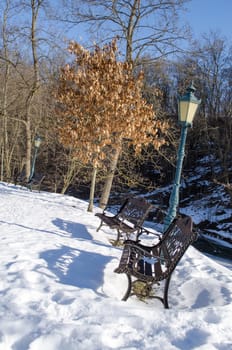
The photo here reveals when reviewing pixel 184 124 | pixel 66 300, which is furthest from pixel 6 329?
pixel 184 124

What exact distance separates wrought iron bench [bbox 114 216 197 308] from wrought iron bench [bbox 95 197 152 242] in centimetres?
129

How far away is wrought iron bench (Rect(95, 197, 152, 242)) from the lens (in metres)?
5.47

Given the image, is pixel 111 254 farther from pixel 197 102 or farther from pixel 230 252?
pixel 230 252

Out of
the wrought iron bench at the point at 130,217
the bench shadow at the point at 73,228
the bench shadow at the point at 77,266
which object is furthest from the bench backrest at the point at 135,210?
the bench shadow at the point at 77,266

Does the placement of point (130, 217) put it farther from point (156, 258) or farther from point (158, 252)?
point (156, 258)

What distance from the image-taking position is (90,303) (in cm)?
285

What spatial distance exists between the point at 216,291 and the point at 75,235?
9.03 feet

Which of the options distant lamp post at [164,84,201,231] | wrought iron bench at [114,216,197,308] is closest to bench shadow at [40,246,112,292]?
wrought iron bench at [114,216,197,308]

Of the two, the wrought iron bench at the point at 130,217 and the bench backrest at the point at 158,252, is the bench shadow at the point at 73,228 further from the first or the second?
the bench backrest at the point at 158,252

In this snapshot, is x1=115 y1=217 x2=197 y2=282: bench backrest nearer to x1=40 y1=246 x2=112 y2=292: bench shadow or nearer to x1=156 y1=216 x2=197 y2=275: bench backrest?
x1=156 y1=216 x2=197 y2=275: bench backrest

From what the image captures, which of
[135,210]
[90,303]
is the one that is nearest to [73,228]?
[135,210]

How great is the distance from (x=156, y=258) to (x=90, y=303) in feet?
3.16

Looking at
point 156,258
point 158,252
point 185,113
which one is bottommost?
point 158,252

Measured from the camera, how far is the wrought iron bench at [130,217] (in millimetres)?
5473
